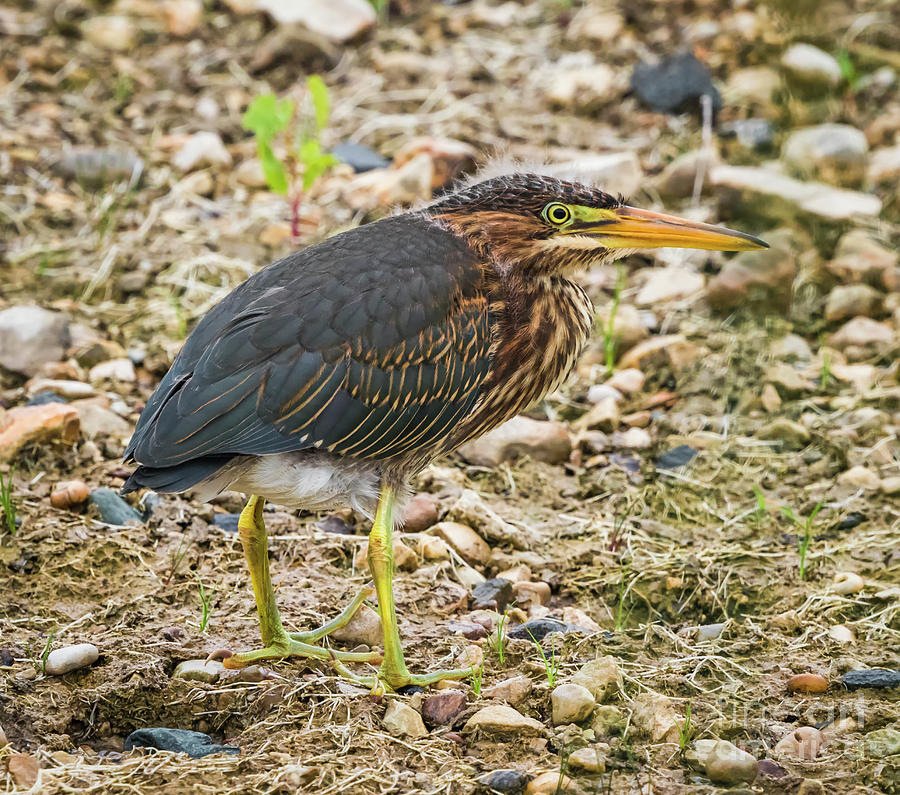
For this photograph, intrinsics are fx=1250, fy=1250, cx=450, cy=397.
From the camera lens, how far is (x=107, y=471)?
493 centimetres

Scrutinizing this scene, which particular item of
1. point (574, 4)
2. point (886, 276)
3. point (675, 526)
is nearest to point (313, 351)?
point (675, 526)

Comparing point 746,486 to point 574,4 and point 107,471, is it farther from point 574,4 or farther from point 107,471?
point 574,4

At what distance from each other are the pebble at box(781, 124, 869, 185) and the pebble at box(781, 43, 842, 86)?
2.84 feet

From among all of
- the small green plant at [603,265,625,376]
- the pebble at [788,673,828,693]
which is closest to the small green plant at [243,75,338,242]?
the small green plant at [603,265,625,376]

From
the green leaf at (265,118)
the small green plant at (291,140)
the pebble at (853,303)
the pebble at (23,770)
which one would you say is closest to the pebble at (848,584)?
the pebble at (853,303)

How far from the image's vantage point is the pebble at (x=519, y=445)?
5289mm

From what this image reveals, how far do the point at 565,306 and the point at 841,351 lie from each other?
233 centimetres

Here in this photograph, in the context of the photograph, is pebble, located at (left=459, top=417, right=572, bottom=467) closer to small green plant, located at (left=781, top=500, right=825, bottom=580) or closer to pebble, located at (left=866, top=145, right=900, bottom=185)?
small green plant, located at (left=781, top=500, right=825, bottom=580)

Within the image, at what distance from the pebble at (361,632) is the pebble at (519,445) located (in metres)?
1.26

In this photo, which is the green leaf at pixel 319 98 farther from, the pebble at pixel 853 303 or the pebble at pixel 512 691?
the pebble at pixel 512 691

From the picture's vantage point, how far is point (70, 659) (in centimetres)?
377

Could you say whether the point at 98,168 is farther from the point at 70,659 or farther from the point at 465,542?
the point at 70,659

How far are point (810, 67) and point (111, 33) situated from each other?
15.6ft

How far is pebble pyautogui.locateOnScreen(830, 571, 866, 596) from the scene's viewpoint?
4.35m
